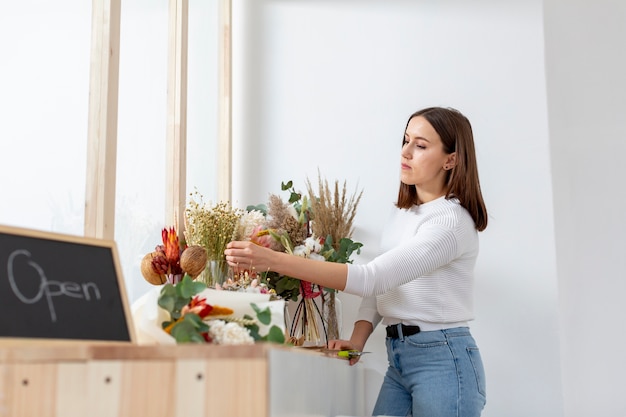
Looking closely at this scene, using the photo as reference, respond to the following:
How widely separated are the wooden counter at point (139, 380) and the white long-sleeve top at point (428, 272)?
38.9 inches

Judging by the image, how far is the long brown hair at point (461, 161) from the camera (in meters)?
2.41

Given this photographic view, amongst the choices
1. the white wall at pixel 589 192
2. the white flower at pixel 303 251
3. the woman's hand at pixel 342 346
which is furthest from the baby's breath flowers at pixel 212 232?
the white wall at pixel 589 192

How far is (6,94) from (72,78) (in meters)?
0.29

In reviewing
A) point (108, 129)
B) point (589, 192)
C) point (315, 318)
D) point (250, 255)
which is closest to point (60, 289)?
point (250, 255)

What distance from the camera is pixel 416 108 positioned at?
315 cm

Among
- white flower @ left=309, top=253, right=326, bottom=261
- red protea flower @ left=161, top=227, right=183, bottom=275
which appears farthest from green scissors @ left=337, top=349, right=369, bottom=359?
red protea flower @ left=161, top=227, right=183, bottom=275

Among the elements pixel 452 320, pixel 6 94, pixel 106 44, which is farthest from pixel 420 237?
pixel 6 94

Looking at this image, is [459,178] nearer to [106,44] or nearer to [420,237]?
[420,237]

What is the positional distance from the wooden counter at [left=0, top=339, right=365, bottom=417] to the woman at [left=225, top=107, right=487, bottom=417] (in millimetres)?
845

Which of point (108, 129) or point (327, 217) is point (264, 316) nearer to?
point (108, 129)

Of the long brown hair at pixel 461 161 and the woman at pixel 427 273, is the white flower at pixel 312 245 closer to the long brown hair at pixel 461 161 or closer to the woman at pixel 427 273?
the woman at pixel 427 273

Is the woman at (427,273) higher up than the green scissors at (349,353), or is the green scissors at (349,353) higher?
the woman at (427,273)

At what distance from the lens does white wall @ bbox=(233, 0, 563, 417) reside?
2.95 m

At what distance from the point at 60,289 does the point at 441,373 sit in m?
1.37
